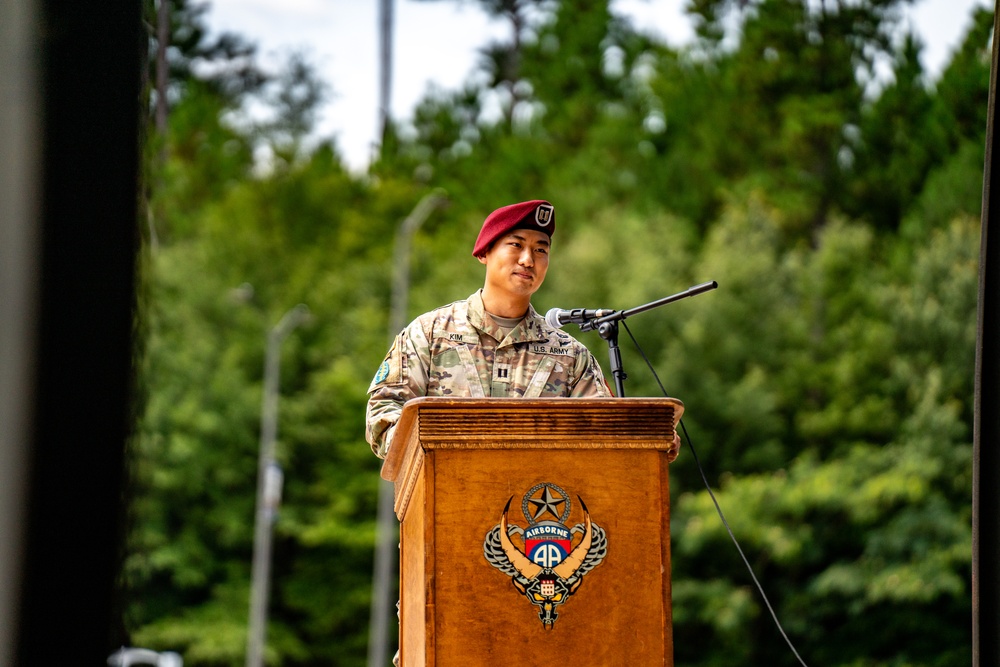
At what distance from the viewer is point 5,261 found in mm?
955

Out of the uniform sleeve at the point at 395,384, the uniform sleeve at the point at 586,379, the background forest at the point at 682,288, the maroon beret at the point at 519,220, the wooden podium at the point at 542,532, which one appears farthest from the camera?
the background forest at the point at 682,288

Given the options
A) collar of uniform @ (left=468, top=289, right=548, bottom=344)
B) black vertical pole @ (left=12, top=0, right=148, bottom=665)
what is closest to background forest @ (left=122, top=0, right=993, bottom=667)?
collar of uniform @ (left=468, top=289, right=548, bottom=344)

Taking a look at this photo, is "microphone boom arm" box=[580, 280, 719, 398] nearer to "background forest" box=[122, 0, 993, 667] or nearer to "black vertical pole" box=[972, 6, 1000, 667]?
"black vertical pole" box=[972, 6, 1000, 667]

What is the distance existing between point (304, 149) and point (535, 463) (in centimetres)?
4408

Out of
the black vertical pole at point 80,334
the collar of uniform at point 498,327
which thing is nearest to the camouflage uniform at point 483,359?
the collar of uniform at point 498,327

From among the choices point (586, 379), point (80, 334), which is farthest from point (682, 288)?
point (80, 334)

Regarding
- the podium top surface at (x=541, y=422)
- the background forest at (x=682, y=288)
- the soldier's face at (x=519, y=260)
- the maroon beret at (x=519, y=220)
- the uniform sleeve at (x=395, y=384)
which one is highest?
the background forest at (x=682, y=288)

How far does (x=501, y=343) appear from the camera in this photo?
382cm

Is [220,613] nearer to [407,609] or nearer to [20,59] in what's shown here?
[407,609]

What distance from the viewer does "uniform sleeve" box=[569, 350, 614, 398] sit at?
3.82 meters

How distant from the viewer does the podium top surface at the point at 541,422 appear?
9.27 ft

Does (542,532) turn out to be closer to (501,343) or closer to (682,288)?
(501,343)

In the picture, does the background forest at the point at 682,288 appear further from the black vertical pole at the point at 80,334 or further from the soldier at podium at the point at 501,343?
the black vertical pole at the point at 80,334

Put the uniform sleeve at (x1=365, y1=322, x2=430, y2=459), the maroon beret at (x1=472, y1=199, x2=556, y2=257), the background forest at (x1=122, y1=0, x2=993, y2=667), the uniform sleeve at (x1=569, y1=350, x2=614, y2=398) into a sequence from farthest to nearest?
1. the background forest at (x1=122, y1=0, x2=993, y2=667)
2. the uniform sleeve at (x1=569, y1=350, x2=614, y2=398)
3. the maroon beret at (x1=472, y1=199, x2=556, y2=257)
4. the uniform sleeve at (x1=365, y1=322, x2=430, y2=459)
